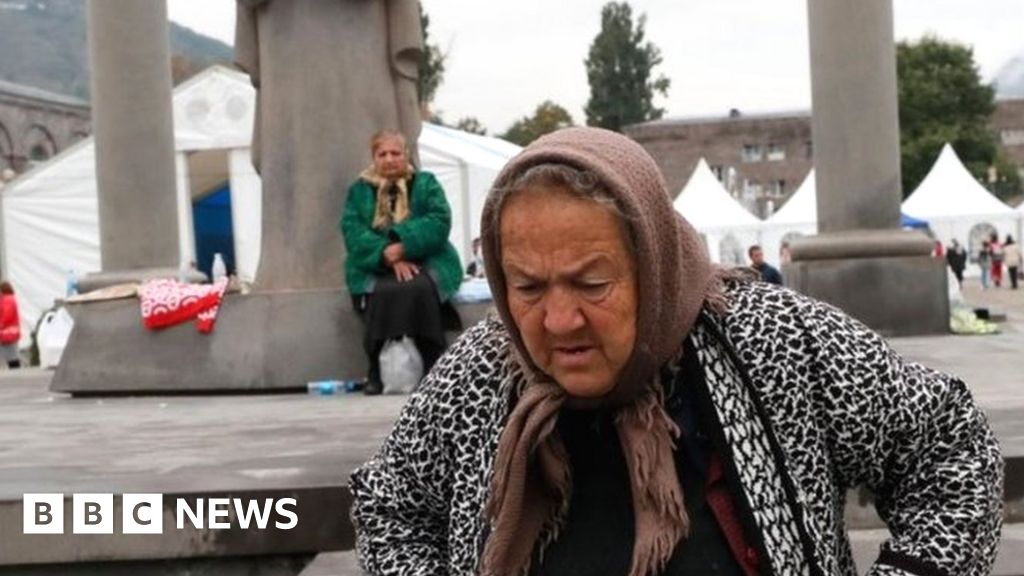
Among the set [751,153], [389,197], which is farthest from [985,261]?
[751,153]

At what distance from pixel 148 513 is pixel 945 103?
81.5 metres

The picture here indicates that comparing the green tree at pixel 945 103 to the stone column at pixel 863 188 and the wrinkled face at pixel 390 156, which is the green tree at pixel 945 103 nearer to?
the stone column at pixel 863 188

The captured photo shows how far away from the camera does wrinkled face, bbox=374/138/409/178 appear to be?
905 cm

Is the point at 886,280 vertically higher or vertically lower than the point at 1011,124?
lower

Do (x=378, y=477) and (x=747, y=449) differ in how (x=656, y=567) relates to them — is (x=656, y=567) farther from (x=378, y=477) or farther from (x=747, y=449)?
(x=378, y=477)

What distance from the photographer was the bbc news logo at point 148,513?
480 centimetres

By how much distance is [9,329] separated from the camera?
2262 cm

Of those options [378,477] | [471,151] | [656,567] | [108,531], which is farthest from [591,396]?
[471,151]

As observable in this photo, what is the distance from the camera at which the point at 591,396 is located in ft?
7.77

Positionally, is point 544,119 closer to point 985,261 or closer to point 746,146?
point 746,146

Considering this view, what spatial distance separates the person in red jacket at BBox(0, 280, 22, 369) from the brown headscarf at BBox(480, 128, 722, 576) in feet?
68.6

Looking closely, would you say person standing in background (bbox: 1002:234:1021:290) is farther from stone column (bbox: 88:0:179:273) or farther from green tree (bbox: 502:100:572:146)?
green tree (bbox: 502:100:572:146)

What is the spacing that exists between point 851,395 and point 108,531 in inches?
115

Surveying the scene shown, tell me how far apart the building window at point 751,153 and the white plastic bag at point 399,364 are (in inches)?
3791
